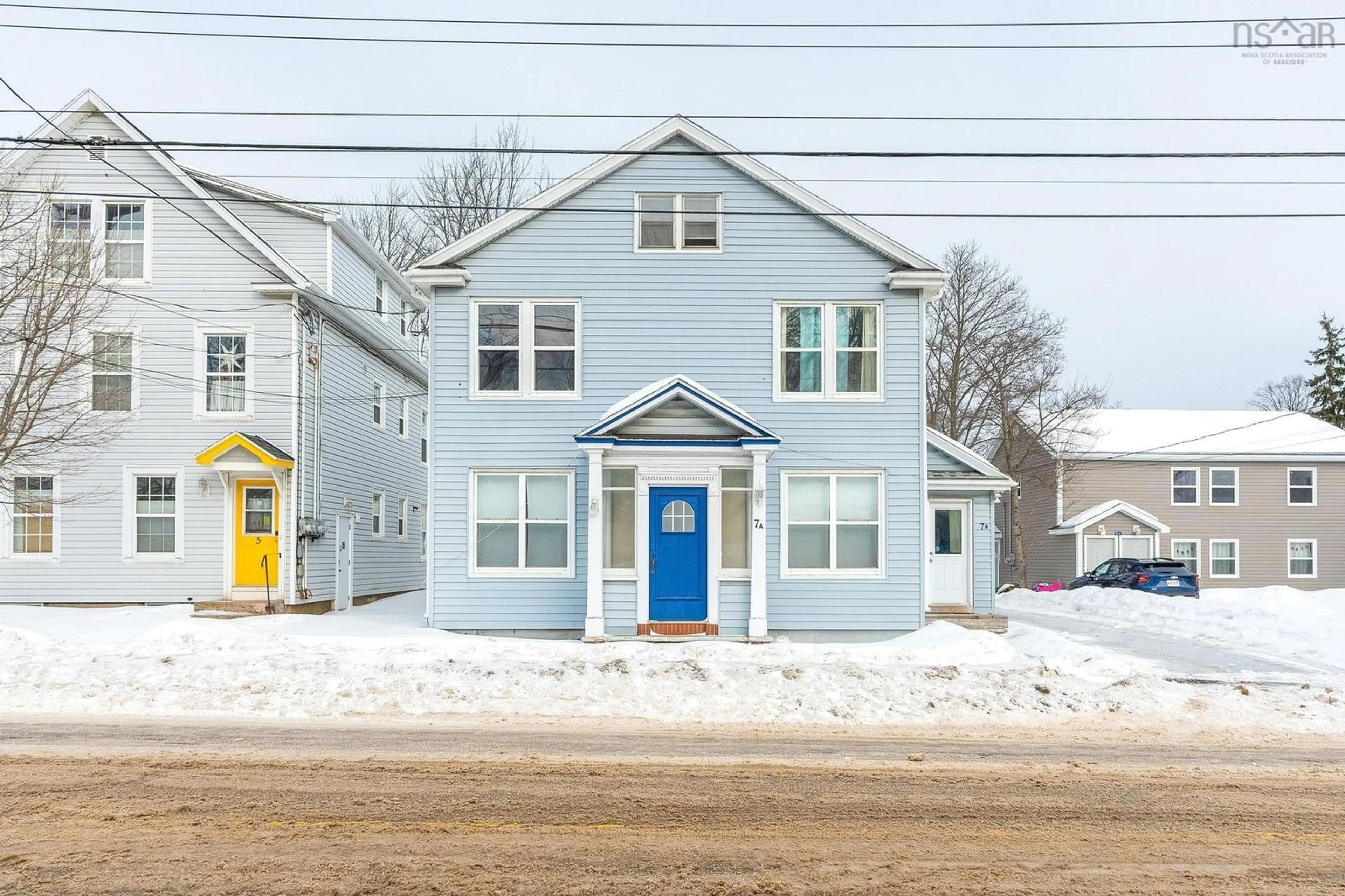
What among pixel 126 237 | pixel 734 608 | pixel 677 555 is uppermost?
pixel 126 237

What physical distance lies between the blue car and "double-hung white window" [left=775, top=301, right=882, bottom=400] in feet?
50.0

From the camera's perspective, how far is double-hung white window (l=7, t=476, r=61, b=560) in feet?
63.9

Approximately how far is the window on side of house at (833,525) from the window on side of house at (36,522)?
1423 cm

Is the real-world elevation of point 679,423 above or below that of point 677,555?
above

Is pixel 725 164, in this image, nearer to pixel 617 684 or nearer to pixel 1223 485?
pixel 617 684

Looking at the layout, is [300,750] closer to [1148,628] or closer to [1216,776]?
[1216,776]

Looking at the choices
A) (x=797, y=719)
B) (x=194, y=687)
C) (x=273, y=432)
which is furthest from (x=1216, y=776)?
(x=273, y=432)

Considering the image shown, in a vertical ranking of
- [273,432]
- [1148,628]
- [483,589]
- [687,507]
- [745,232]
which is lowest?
[1148,628]

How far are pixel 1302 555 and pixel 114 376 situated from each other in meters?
38.9

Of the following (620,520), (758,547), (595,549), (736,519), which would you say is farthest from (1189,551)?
(595,549)

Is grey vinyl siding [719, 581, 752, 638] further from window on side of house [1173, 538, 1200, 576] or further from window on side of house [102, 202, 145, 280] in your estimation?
window on side of house [1173, 538, 1200, 576]

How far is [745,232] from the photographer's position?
17.5 metres

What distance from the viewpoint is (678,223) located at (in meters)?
17.5

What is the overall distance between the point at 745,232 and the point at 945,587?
808cm
